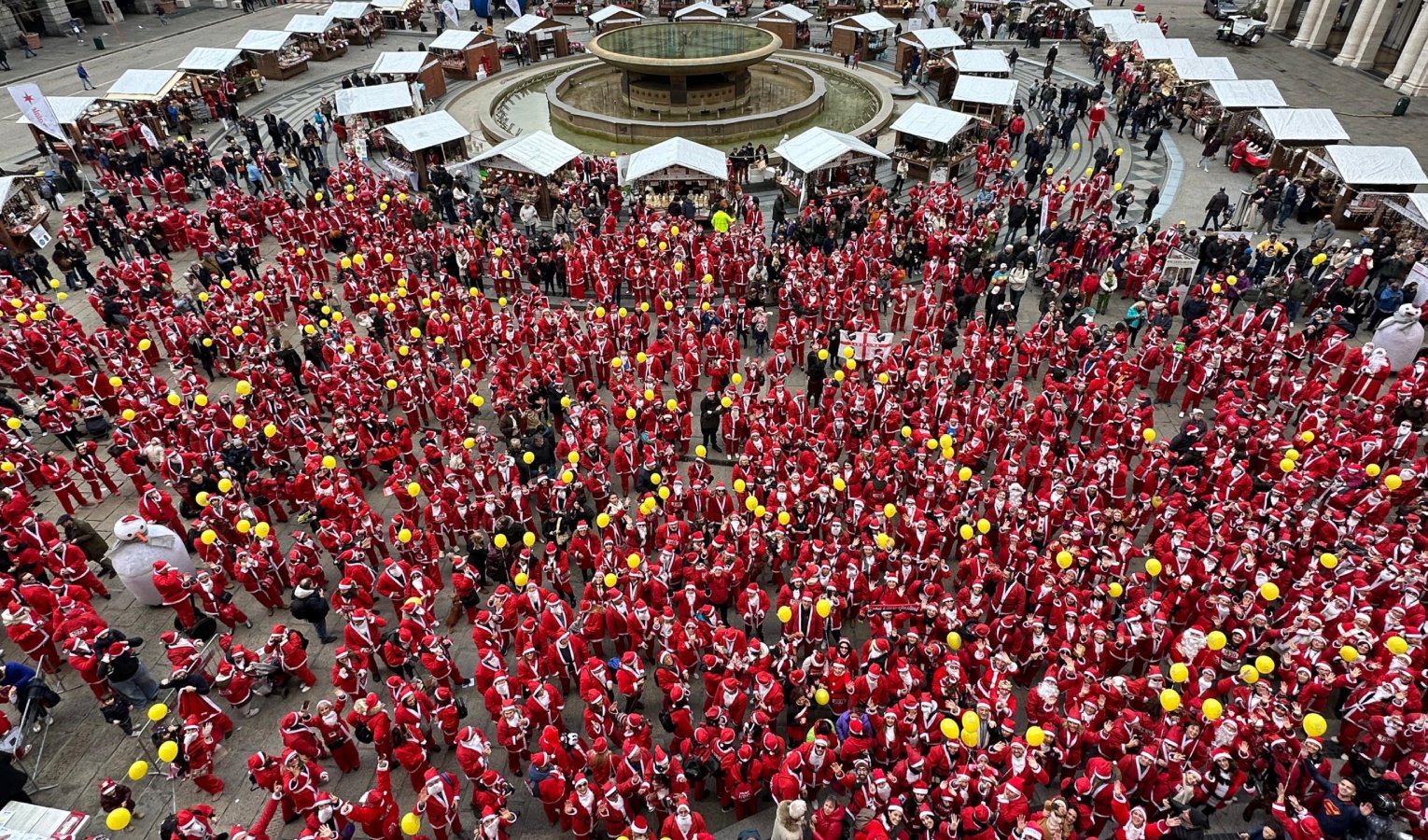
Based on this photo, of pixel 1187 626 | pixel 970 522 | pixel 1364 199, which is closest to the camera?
pixel 1187 626

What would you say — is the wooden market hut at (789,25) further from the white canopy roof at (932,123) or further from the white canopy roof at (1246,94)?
the white canopy roof at (1246,94)

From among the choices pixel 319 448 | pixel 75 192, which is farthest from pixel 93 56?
pixel 319 448

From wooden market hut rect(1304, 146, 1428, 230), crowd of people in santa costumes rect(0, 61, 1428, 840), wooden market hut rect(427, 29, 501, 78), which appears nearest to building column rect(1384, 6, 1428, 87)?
wooden market hut rect(1304, 146, 1428, 230)

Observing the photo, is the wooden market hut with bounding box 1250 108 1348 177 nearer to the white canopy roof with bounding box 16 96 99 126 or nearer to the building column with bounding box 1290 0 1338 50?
the building column with bounding box 1290 0 1338 50

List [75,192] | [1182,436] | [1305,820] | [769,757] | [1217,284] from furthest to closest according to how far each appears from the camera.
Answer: [75,192]
[1217,284]
[1182,436]
[769,757]
[1305,820]

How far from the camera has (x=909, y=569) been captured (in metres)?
12.5

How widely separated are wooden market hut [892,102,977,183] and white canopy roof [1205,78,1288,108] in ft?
29.6

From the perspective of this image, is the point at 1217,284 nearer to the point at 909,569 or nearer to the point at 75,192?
the point at 909,569

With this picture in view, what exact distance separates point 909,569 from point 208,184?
3306cm

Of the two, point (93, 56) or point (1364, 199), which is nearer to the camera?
point (1364, 199)

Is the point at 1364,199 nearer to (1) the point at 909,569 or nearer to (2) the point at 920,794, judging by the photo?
(1) the point at 909,569

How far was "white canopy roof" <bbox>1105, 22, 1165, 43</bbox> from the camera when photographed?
36.8m

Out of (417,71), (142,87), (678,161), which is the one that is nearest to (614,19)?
(417,71)

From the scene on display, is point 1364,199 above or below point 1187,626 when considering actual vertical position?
above
